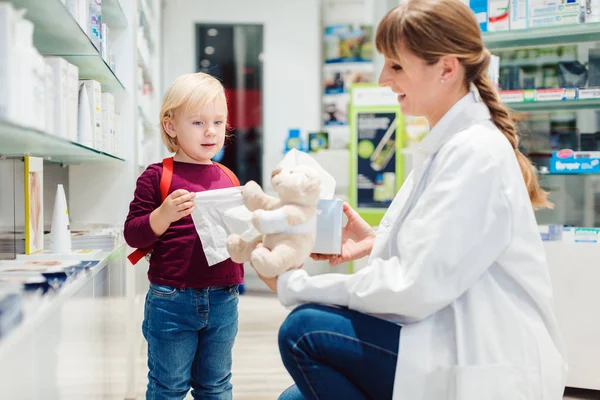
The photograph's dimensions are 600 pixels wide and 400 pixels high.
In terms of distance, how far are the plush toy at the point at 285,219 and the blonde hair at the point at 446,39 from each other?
14.0 inches

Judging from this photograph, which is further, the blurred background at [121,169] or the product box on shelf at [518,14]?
the product box on shelf at [518,14]

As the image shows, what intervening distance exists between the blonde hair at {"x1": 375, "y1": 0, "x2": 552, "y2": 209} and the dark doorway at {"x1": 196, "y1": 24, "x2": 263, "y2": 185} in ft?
18.6

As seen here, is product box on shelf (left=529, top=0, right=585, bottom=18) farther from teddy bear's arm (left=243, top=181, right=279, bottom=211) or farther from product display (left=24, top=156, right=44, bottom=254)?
product display (left=24, top=156, right=44, bottom=254)

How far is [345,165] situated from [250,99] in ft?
5.60

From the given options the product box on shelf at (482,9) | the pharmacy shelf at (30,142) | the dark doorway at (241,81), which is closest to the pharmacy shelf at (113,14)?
the pharmacy shelf at (30,142)

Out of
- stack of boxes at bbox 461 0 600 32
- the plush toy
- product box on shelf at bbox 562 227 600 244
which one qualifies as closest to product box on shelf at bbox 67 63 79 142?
the plush toy

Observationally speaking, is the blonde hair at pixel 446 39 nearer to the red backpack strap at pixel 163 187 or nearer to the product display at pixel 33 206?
the red backpack strap at pixel 163 187

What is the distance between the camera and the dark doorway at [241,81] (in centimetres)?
709

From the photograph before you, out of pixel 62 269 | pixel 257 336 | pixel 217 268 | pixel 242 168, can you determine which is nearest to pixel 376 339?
pixel 217 268

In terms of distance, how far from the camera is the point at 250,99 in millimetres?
7180

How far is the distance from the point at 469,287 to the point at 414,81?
0.48m

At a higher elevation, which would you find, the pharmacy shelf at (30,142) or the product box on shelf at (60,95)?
the product box on shelf at (60,95)

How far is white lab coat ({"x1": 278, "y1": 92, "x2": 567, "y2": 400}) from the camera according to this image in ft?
4.19

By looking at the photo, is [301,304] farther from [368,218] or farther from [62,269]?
[368,218]
